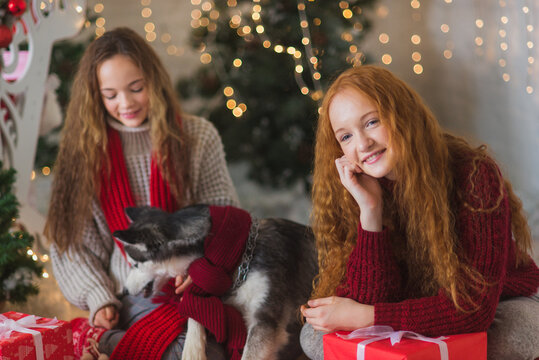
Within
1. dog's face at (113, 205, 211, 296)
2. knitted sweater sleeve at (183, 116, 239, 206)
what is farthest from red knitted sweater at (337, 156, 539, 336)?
knitted sweater sleeve at (183, 116, 239, 206)

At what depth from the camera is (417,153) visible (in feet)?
4.56

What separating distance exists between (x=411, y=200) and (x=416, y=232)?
3.9 inches

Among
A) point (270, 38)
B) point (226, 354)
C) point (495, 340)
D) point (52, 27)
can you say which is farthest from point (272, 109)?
point (495, 340)

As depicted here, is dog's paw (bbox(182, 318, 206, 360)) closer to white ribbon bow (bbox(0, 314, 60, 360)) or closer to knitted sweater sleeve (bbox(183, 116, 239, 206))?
white ribbon bow (bbox(0, 314, 60, 360))

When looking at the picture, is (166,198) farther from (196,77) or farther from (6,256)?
(196,77)

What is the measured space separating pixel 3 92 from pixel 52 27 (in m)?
0.34

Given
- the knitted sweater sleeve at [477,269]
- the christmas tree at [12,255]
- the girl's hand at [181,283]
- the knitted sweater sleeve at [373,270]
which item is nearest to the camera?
the knitted sweater sleeve at [477,269]

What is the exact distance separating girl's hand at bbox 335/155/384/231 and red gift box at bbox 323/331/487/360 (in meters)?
0.28

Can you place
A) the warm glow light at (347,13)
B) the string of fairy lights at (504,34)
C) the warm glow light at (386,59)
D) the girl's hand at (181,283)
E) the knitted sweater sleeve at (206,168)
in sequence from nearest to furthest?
the girl's hand at (181,283) → the knitted sweater sleeve at (206,168) → the string of fairy lights at (504,34) → the warm glow light at (347,13) → the warm glow light at (386,59)

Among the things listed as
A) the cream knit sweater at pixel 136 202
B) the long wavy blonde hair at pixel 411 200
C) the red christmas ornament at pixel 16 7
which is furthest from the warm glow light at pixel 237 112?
the long wavy blonde hair at pixel 411 200

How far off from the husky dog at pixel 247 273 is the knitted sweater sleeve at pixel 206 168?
14.6 inches

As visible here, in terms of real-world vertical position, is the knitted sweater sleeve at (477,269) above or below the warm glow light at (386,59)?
below

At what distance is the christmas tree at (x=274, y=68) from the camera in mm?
3354

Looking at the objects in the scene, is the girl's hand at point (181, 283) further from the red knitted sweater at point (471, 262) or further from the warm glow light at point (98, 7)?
the warm glow light at point (98, 7)
